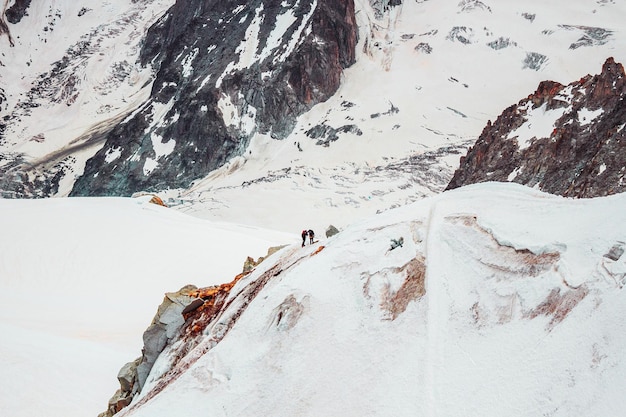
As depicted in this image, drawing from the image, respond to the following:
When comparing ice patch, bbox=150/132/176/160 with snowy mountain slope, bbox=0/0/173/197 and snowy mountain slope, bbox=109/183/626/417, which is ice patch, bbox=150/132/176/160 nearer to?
snowy mountain slope, bbox=0/0/173/197

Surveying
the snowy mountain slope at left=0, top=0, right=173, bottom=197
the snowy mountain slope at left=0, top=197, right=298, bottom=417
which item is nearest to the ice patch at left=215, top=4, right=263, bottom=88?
the snowy mountain slope at left=0, top=0, right=173, bottom=197

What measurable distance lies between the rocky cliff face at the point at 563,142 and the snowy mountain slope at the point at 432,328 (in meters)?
14.3

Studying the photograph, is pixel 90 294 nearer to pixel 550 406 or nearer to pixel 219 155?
pixel 550 406

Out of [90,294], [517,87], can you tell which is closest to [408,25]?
[517,87]

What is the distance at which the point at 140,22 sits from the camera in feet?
412

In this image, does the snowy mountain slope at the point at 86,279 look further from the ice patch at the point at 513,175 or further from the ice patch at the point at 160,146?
the ice patch at the point at 160,146

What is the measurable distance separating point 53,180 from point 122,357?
86.6m

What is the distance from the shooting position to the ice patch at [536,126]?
3162 cm

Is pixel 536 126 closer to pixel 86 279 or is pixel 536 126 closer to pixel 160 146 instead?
pixel 86 279

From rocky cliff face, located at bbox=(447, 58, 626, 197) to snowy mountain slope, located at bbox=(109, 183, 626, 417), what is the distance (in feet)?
47.0

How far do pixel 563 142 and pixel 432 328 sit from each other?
83.3 feet

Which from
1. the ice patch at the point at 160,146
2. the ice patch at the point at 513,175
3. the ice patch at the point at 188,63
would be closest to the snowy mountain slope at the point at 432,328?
the ice patch at the point at 513,175

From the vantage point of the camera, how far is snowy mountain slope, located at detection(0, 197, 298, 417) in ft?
41.6

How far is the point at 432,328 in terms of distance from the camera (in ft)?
26.1
